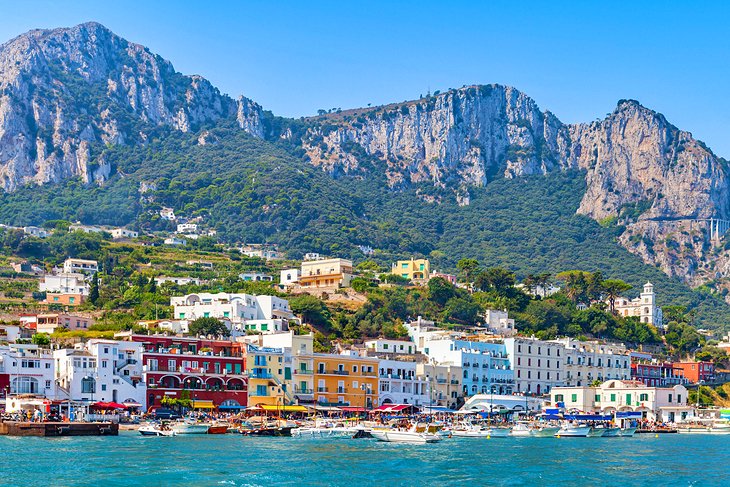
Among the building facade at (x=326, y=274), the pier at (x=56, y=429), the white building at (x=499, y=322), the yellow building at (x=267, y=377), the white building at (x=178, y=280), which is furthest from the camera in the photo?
the building facade at (x=326, y=274)

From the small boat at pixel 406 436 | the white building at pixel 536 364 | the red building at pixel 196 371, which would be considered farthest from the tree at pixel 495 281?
the small boat at pixel 406 436

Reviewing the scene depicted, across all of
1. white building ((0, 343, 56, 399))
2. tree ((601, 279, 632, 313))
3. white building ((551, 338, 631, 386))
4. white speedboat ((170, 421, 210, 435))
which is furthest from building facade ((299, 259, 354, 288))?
white speedboat ((170, 421, 210, 435))

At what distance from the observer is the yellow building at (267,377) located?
4441 inches

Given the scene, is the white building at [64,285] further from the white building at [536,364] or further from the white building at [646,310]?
the white building at [646,310]

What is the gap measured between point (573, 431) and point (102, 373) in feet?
128

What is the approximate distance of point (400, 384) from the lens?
123 meters

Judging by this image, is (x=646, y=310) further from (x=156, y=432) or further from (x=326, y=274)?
(x=156, y=432)

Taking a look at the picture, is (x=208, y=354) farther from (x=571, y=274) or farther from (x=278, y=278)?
(x=571, y=274)

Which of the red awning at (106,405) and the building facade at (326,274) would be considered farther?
the building facade at (326,274)

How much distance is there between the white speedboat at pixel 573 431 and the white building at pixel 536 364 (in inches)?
1042

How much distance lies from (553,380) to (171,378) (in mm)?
46653

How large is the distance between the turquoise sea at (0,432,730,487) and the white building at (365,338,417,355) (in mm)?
38036

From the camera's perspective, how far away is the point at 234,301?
136 metres

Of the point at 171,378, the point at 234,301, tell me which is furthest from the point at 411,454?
the point at 234,301
